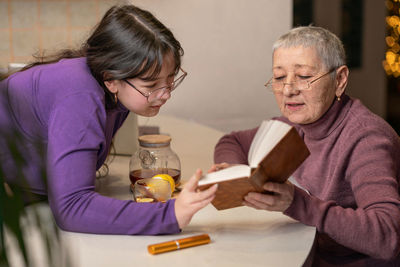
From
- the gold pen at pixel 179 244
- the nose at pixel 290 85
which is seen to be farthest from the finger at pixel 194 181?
the nose at pixel 290 85

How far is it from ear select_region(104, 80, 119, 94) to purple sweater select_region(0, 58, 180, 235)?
0.20 ft

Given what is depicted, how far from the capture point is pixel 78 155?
4.09 ft

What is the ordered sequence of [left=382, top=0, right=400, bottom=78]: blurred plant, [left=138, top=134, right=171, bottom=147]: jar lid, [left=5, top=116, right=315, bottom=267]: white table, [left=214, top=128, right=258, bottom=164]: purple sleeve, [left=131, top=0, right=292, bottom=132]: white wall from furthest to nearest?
[left=382, top=0, right=400, bottom=78]: blurred plant
[left=131, top=0, right=292, bottom=132]: white wall
[left=214, top=128, right=258, bottom=164]: purple sleeve
[left=138, top=134, right=171, bottom=147]: jar lid
[left=5, top=116, right=315, bottom=267]: white table

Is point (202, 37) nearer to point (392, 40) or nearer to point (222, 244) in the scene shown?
point (222, 244)

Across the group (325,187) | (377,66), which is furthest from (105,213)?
(377,66)

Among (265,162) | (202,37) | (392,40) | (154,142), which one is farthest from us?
(392,40)

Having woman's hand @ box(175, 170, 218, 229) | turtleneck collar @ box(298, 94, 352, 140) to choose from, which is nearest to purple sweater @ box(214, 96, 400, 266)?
turtleneck collar @ box(298, 94, 352, 140)

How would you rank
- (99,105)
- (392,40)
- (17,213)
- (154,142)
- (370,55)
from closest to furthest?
(17,213), (99,105), (154,142), (392,40), (370,55)

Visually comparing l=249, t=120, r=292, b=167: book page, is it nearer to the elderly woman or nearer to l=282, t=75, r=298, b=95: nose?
the elderly woman

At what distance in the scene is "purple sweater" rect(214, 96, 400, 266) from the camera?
47.9 inches

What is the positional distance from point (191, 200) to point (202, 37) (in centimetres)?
Result: 219

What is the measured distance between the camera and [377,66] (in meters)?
5.76

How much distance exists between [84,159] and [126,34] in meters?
0.36

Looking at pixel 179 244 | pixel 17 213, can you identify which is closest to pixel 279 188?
pixel 179 244
